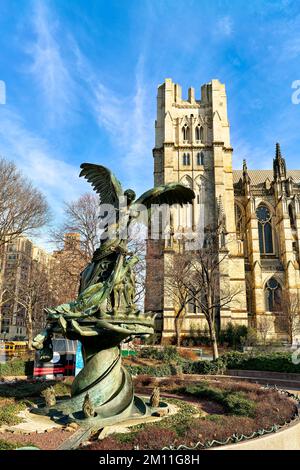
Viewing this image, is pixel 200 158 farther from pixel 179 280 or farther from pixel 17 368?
pixel 17 368

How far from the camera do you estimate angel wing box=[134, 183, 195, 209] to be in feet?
32.2

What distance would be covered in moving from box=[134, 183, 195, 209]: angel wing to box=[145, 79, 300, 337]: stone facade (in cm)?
2702

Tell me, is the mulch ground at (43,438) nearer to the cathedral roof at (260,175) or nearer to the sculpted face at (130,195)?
the sculpted face at (130,195)

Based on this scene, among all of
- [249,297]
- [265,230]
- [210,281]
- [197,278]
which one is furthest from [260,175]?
[210,281]

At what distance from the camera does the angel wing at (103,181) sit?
978cm

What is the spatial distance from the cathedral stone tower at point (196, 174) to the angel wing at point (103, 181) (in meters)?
26.5

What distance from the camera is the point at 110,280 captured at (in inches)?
354

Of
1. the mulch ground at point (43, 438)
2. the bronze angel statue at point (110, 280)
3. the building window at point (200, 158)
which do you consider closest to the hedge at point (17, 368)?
the bronze angel statue at point (110, 280)

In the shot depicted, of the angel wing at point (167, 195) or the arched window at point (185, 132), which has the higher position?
the arched window at point (185, 132)

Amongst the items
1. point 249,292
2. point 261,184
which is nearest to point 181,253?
point 249,292

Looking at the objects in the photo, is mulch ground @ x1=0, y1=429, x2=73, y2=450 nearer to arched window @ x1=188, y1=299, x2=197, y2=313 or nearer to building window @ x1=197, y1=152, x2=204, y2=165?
arched window @ x1=188, y1=299, x2=197, y2=313

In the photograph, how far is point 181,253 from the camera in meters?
37.1

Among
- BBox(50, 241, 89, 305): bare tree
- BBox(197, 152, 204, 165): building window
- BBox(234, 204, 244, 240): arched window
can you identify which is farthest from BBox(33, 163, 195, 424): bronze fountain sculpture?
BBox(234, 204, 244, 240): arched window

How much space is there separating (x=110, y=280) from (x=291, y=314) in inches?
1322
